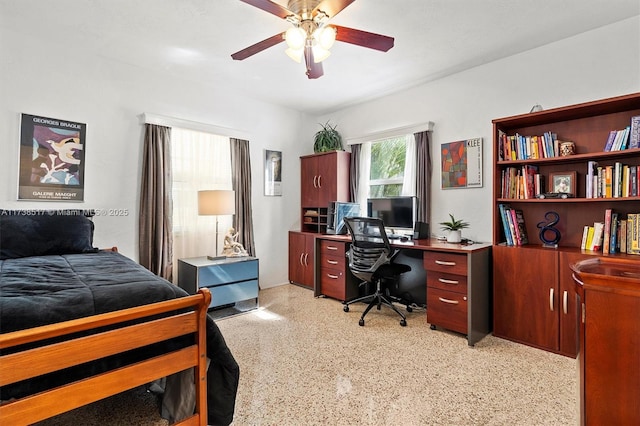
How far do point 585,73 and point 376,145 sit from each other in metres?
2.16

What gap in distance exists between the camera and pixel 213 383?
1528 millimetres

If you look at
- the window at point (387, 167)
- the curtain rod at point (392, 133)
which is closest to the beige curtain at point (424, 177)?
the curtain rod at point (392, 133)

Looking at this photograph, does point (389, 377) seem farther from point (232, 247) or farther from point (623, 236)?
point (232, 247)

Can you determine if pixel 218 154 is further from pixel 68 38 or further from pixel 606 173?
pixel 606 173

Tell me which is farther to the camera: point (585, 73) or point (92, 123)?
point (92, 123)

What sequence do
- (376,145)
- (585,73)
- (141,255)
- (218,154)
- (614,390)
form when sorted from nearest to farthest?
(614,390) → (585,73) → (141,255) → (218,154) → (376,145)

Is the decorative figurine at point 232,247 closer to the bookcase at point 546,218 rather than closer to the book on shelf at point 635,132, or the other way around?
the bookcase at point 546,218

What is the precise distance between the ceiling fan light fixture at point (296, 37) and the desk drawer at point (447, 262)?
204cm

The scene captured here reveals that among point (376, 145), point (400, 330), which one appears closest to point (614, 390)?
point (400, 330)

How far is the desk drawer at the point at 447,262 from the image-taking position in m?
2.66

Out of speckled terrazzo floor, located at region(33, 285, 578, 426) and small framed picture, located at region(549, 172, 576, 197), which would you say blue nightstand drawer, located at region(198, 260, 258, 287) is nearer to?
speckled terrazzo floor, located at region(33, 285, 578, 426)

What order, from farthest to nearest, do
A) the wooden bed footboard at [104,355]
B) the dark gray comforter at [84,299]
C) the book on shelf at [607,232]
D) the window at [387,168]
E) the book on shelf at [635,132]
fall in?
the window at [387,168], the book on shelf at [607,232], the book on shelf at [635,132], the dark gray comforter at [84,299], the wooden bed footboard at [104,355]

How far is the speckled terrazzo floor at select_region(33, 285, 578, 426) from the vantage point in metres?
1.69

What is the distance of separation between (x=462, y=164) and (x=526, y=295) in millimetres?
1424
